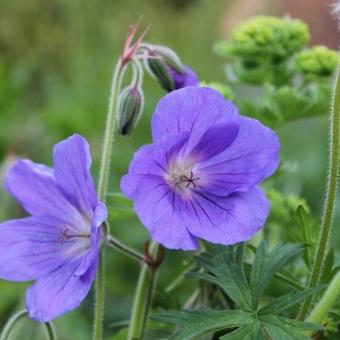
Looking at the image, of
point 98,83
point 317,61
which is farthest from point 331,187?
point 98,83

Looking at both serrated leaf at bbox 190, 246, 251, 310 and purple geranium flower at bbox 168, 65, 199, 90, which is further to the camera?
purple geranium flower at bbox 168, 65, 199, 90

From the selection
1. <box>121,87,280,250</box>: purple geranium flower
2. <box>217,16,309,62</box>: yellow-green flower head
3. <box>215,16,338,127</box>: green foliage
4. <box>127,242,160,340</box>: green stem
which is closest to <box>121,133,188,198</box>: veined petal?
<box>121,87,280,250</box>: purple geranium flower

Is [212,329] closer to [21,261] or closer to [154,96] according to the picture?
[21,261]

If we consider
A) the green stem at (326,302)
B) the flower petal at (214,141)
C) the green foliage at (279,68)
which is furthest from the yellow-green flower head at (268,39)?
the green stem at (326,302)

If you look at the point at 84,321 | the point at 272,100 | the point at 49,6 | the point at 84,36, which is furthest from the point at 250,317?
the point at 49,6

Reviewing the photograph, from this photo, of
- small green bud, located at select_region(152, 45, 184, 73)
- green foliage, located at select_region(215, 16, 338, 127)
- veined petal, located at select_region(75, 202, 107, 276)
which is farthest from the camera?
green foliage, located at select_region(215, 16, 338, 127)

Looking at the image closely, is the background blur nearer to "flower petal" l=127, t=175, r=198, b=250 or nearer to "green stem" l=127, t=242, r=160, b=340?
"green stem" l=127, t=242, r=160, b=340

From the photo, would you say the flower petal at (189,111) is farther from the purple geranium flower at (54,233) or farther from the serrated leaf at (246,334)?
the serrated leaf at (246,334)

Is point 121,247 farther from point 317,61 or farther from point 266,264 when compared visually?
point 317,61

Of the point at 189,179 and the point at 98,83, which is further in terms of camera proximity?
the point at 98,83
